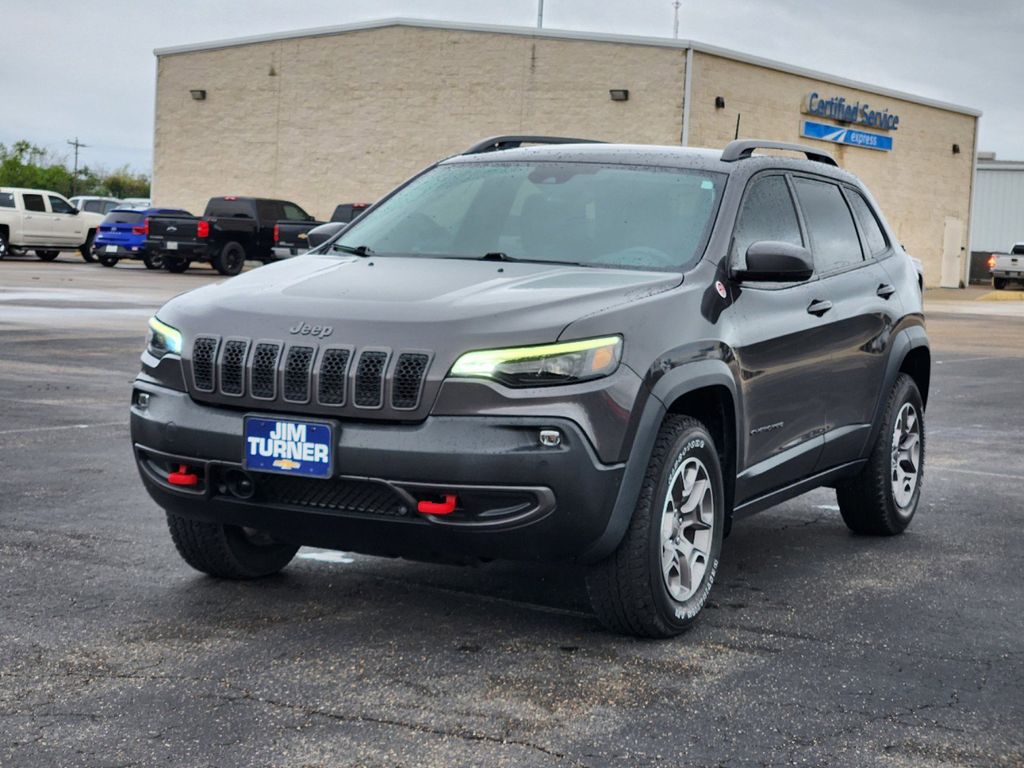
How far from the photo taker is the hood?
4.61 m

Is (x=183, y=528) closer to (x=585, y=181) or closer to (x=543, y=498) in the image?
(x=543, y=498)

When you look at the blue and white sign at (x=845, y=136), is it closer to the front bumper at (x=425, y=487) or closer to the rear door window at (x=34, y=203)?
the rear door window at (x=34, y=203)

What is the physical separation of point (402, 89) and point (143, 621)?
130ft

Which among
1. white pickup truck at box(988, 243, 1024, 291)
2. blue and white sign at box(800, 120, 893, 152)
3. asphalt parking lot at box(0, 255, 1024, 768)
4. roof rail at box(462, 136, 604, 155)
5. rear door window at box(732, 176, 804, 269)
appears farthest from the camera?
white pickup truck at box(988, 243, 1024, 291)

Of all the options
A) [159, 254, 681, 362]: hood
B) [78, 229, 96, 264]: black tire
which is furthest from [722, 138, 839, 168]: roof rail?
[78, 229, 96, 264]: black tire

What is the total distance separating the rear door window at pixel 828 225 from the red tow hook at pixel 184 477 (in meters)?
2.90

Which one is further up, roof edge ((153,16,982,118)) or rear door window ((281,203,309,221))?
roof edge ((153,16,982,118))

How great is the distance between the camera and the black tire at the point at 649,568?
4.79 metres

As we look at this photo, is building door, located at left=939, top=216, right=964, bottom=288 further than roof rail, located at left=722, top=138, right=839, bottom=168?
Yes

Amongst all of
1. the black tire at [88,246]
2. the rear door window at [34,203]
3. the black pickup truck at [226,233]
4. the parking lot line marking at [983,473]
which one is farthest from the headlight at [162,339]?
the black tire at [88,246]

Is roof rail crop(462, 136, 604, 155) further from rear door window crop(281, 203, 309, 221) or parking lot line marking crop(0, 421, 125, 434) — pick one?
rear door window crop(281, 203, 309, 221)

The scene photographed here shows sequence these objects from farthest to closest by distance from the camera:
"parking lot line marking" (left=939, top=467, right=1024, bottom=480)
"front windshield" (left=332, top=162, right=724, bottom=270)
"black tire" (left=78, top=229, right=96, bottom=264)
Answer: "black tire" (left=78, top=229, right=96, bottom=264), "parking lot line marking" (left=939, top=467, right=1024, bottom=480), "front windshield" (left=332, top=162, right=724, bottom=270)

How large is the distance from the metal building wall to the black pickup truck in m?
42.2

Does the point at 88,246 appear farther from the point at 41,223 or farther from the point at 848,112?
the point at 848,112
